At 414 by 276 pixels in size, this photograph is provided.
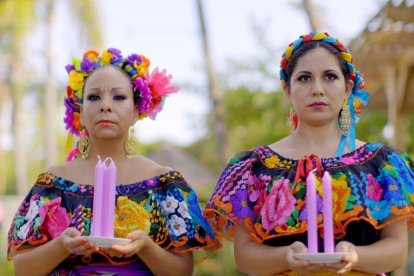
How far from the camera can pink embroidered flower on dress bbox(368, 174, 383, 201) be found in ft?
10.4

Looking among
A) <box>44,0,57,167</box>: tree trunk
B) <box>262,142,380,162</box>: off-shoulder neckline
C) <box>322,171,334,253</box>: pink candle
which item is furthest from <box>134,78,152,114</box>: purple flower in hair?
<box>44,0,57,167</box>: tree trunk

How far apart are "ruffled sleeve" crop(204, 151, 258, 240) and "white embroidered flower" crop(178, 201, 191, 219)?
0.16m

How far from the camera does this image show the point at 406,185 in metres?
3.19

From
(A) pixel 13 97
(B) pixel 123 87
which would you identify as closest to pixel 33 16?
(A) pixel 13 97

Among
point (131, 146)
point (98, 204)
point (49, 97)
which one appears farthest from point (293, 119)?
point (49, 97)

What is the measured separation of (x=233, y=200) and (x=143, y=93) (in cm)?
82

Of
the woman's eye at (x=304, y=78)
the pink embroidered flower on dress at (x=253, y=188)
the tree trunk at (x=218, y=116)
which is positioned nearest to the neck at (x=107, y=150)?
the pink embroidered flower on dress at (x=253, y=188)

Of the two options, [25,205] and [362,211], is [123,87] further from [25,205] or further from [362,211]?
[362,211]

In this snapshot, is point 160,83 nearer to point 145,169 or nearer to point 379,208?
point 145,169

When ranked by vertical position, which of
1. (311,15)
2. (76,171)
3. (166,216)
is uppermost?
(311,15)

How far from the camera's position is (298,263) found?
8.98 feet

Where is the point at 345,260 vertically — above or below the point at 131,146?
below

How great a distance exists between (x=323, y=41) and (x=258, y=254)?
103 cm

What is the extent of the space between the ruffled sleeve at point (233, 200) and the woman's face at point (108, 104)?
58 cm
